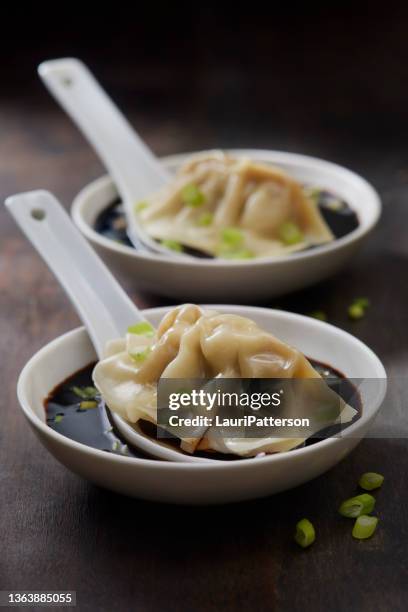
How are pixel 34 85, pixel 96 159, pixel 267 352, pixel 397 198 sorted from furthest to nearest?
pixel 34 85 < pixel 96 159 < pixel 397 198 < pixel 267 352

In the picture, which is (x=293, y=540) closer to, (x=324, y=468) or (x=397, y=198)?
(x=324, y=468)

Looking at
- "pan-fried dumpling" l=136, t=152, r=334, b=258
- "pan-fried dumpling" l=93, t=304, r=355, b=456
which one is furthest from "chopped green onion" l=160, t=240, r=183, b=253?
"pan-fried dumpling" l=93, t=304, r=355, b=456

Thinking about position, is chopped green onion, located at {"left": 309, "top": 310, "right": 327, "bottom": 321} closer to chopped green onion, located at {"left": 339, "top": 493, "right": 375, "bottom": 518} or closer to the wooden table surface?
the wooden table surface

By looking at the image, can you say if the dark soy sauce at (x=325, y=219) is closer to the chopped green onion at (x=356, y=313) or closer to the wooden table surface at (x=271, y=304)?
the wooden table surface at (x=271, y=304)

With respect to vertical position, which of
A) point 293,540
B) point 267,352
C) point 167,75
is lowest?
point 167,75

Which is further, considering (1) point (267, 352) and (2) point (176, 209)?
(2) point (176, 209)

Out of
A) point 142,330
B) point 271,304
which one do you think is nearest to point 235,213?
point 271,304

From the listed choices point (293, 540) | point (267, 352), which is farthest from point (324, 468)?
point (267, 352)
